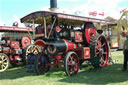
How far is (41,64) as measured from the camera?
6.64 meters

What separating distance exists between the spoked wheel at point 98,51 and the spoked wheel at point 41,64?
183cm

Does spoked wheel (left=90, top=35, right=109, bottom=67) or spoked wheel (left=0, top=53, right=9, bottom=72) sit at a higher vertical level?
spoked wheel (left=90, top=35, right=109, bottom=67)

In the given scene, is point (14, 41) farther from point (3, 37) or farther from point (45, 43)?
point (45, 43)

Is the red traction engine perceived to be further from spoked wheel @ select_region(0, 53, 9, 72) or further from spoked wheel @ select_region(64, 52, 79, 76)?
spoked wheel @ select_region(64, 52, 79, 76)

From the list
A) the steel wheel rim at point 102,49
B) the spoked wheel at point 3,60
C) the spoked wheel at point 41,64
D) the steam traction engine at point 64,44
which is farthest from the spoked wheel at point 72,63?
the spoked wheel at point 3,60

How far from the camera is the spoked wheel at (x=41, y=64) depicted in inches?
246

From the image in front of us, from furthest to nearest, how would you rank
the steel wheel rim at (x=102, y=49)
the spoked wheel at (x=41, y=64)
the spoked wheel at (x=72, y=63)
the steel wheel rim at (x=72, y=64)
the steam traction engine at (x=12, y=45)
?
the steam traction engine at (x=12, y=45), the steel wheel rim at (x=102, y=49), the spoked wheel at (x=41, y=64), the steel wheel rim at (x=72, y=64), the spoked wheel at (x=72, y=63)

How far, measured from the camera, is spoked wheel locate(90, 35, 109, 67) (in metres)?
6.92

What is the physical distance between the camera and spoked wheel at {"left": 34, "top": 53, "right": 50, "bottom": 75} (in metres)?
6.24

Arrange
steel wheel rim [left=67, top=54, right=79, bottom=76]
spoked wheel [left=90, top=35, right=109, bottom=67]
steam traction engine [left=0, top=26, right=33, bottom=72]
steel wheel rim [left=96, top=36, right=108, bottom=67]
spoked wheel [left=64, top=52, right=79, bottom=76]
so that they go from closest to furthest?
spoked wheel [left=64, top=52, right=79, bottom=76]
steel wheel rim [left=67, top=54, right=79, bottom=76]
spoked wheel [left=90, top=35, right=109, bottom=67]
steel wheel rim [left=96, top=36, right=108, bottom=67]
steam traction engine [left=0, top=26, right=33, bottom=72]

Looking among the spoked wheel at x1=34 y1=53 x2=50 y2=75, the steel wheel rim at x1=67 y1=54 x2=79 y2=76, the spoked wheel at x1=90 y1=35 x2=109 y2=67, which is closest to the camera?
the steel wheel rim at x1=67 y1=54 x2=79 y2=76

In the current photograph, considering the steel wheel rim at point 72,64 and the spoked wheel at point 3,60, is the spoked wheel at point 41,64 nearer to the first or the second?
the steel wheel rim at point 72,64

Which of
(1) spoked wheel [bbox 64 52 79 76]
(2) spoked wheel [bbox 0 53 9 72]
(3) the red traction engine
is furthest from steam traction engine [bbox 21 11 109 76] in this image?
(3) the red traction engine

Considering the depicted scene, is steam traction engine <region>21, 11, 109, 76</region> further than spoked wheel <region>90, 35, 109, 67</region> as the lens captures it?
No
